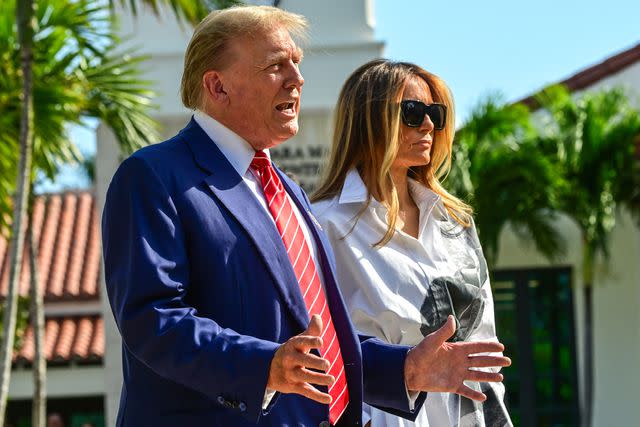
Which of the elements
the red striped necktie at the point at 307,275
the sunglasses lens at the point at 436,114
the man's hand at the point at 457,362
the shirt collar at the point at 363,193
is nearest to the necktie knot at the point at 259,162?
the red striped necktie at the point at 307,275

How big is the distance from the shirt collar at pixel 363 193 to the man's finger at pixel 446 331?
47.9 inches

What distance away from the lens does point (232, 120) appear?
9.30 feet

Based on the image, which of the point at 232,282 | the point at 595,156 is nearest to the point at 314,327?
the point at 232,282

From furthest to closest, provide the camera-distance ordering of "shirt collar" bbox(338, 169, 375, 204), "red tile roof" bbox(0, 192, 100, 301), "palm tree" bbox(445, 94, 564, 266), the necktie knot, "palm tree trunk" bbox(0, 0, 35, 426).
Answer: "red tile roof" bbox(0, 192, 100, 301) → "palm tree" bbox(445, 94, 564, 266) → "palm tree trunk" bbox(0, 0, 35, 426) → "shirt collar" bbox(338, 169, 375, 204) → the necktie knot

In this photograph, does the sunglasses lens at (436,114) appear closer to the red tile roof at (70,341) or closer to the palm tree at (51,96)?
the palm tree at (51,96)

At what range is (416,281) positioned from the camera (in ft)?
12.6

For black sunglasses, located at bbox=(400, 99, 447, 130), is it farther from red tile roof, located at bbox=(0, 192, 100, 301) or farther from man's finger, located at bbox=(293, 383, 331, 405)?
red tile roof, located at bbox=(0, 192, 100, 301)

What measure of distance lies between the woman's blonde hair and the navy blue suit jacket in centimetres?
128

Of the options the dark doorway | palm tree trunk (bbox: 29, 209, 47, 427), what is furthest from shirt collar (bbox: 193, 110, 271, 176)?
the dark doorway

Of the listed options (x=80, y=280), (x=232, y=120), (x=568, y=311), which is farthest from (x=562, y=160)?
(x=232, y=120)

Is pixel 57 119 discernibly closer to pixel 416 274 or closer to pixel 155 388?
pixel 416 274

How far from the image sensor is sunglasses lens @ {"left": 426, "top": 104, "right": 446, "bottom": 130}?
3992 millimetres

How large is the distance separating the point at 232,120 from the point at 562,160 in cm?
1325

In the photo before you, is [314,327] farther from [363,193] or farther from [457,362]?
[363,193]
